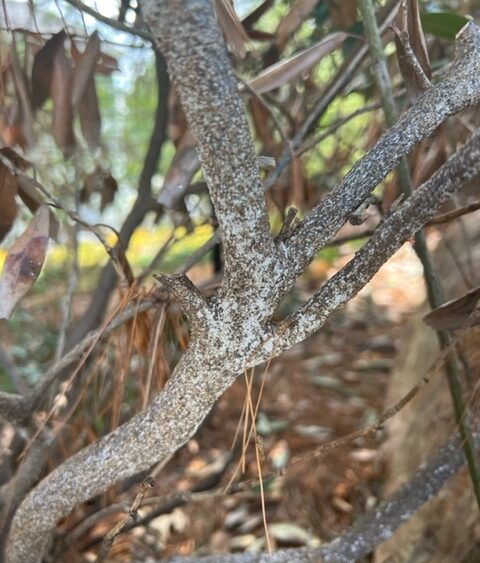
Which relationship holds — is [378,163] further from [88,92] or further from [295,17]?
[88,92]

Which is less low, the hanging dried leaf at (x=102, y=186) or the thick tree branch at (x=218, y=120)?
the hanging dried leaf at (x=102, y=186)

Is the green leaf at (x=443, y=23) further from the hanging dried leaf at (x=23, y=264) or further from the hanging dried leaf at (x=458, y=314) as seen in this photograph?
the hanging dried leaf at (x=23, y=264)

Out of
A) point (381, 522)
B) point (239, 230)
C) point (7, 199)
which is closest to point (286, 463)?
point (381, 522)

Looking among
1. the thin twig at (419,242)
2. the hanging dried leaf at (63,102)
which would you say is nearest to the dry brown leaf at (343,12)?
the thin twig at (419,242)

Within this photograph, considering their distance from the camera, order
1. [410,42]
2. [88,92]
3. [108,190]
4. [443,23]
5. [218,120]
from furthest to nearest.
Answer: [108,190]
[88,92]
[443,23]
[410,42]
[218,120]

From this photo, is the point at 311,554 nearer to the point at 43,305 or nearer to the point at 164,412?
the point at 164,412
